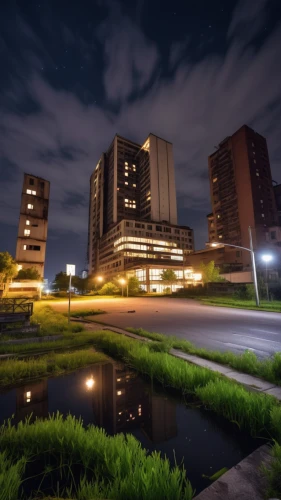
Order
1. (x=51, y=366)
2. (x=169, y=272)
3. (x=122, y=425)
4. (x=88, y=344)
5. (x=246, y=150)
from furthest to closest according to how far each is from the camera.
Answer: (x=246, y=150), (x=169, y=272), (x=88, y=344), (x=51, y=366), (x=122, y=425)

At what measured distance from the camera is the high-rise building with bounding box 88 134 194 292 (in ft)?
359

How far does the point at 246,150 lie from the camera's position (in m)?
91.4

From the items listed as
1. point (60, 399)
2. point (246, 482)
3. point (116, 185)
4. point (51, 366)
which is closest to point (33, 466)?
point (60, 399)

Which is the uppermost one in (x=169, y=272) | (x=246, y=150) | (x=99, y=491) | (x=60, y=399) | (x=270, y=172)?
(x=246, y=150)

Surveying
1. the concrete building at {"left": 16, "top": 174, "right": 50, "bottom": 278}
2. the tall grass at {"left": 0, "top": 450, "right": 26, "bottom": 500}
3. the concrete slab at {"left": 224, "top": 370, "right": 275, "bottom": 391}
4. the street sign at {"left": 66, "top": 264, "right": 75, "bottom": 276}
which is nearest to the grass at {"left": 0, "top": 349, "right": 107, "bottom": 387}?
the tall grass at {"left": 0, "top": 450, "right": 26, "bottom": 500}

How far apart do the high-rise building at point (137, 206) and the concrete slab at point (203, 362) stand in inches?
3766

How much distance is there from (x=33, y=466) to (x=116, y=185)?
142118 millimetres

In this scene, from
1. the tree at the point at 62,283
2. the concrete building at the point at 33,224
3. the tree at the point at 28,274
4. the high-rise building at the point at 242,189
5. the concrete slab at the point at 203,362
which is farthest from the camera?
the tree at the point at 62,283

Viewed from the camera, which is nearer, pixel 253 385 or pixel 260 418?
pixel 260 418

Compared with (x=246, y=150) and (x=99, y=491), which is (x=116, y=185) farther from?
(x=99, y=491)

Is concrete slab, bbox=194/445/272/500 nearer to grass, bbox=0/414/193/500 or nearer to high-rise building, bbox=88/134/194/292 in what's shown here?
grass, bbox=0/414/193/500

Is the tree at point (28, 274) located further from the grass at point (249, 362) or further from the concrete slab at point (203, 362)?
the concrete slab at point (203, 362)

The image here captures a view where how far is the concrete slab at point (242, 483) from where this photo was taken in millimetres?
2123

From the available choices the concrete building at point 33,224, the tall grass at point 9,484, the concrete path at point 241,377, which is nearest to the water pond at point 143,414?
the concrete path at point 241,377
